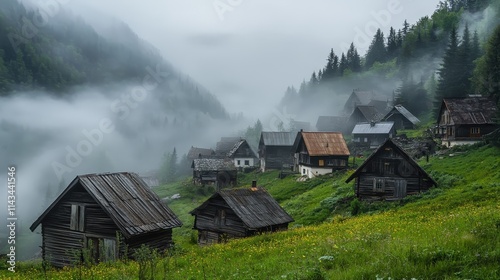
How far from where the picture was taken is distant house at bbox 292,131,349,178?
68.1 meters

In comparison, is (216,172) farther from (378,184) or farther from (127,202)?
(127,202)

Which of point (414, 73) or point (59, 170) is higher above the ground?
point (414, 73)

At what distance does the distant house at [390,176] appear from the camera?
131ft

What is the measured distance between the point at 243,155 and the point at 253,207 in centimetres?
6630

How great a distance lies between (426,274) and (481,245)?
245 centimetres

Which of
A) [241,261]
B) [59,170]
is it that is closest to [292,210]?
[241,261]

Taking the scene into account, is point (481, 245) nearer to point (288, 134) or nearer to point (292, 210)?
point (292, 210)

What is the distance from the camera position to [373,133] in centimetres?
8269

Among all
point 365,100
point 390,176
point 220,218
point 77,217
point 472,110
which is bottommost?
point 220,218

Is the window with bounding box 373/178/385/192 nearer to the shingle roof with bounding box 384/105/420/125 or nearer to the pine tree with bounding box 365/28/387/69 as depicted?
the shingle roof with bounding box 384/105/420/125

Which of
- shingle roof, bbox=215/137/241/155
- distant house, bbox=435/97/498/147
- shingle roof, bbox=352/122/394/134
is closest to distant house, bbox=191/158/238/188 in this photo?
shingle roof, bbox=352/122/394/134

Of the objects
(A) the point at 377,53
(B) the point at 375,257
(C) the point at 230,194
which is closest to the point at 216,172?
(C) the point at 230,194

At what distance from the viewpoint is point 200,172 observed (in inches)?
3460

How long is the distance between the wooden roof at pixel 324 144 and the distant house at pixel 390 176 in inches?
1004
